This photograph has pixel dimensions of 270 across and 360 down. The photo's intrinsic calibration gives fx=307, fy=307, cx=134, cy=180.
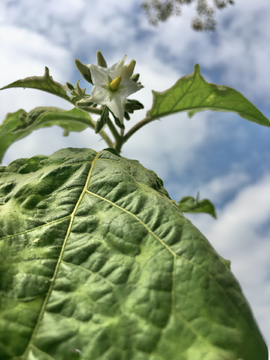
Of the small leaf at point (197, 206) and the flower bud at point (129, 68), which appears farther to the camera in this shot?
the small leaf at point (197, 206)

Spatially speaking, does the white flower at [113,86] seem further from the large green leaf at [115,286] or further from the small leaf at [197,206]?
the small leaf at [197,206]

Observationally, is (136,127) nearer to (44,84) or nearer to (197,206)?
(44,84)

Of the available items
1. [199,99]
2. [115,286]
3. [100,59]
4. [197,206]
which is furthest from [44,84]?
[197,206]

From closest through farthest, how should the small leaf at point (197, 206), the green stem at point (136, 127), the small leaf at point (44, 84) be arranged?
1. the small leaf at point (44, 84)
2. the green stem at point (136, 127)
3. the small leaf at point (197, 206)

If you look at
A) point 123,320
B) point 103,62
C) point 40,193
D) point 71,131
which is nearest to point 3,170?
point 40,193

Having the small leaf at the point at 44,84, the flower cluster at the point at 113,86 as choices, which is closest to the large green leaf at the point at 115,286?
the flower cluster at the point at 113,86

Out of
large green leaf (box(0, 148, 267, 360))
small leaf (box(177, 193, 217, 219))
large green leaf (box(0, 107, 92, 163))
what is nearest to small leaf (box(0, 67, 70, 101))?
large green leaf (box(0, 107, 92, 163))
